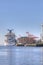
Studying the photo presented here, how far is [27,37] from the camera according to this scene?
171250mm

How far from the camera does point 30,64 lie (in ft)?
102

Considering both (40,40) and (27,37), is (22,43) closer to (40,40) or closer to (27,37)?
(27,37)

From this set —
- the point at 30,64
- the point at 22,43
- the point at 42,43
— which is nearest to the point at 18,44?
the point at 22,43

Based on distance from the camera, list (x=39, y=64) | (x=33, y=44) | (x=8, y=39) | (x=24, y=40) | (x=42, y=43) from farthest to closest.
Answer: (x=8, y=39)
(x=24, y=40)
(x=33, y=44)
(x=42, y=43)
(x=39, y=64)

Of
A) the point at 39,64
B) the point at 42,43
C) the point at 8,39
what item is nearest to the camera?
the point at 39,64

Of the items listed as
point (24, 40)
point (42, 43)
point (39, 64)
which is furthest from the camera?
point (24, 40)

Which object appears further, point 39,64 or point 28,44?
point 28,44

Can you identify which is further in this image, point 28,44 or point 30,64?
point 28,44

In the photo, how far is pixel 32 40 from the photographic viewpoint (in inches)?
6580

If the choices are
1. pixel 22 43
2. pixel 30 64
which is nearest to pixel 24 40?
pixel 22 43

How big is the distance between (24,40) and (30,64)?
470ft

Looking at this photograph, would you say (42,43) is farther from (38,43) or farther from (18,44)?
(18,44)

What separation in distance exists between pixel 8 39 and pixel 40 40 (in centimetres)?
4383

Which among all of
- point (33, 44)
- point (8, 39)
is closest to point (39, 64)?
point (33, 44)
